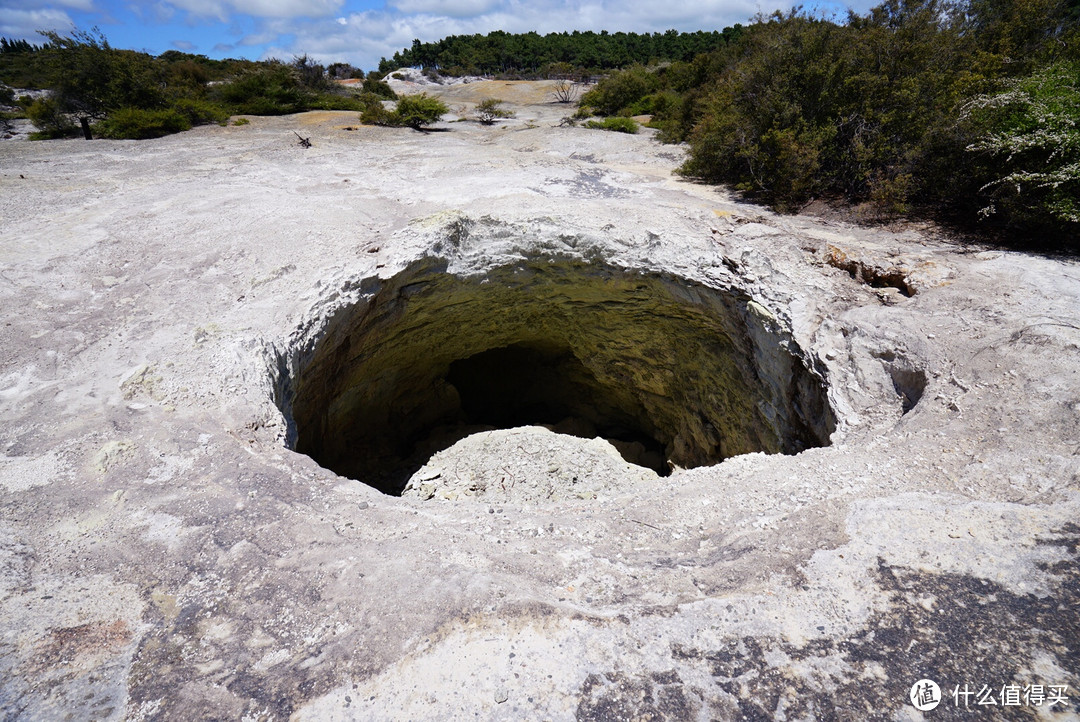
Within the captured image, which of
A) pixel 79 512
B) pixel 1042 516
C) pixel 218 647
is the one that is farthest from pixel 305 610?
pixel 1042 516

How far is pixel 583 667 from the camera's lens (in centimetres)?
268

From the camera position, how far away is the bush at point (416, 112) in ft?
58.2

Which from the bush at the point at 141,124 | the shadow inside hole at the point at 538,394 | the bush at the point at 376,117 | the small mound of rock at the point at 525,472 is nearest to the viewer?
the small mound of rock at the point at 525,472

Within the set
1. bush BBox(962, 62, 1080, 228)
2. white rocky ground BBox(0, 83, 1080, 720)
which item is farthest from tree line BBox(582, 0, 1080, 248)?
white rocky ground BBox(0, 83, 1080, 720)

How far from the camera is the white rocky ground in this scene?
2615 mm

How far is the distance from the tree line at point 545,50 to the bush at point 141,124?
33.6 m

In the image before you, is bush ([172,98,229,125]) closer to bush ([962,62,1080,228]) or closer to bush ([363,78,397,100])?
bush ([363,78,397,100])

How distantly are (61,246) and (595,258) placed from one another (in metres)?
8.15

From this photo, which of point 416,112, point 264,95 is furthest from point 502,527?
point 264,95

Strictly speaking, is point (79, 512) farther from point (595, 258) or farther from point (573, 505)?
point (595, 258)

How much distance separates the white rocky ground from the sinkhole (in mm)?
708

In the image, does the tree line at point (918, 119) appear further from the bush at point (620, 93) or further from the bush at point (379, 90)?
the bush at point (379, 90)
